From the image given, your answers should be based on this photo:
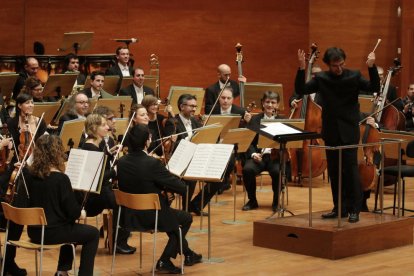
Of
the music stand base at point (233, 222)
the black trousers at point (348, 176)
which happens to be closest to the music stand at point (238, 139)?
the music stand base at point (233, 222)

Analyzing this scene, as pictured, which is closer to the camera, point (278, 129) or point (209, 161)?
point (209, 161)

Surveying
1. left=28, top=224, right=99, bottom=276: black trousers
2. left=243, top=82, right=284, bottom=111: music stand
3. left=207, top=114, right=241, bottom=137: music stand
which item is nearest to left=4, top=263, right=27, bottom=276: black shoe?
left=28, top=224, right=99, bottom=276: black trousers

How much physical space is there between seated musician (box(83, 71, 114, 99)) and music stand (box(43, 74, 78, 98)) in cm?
18

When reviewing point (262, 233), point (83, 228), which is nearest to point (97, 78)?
point (262, 233)

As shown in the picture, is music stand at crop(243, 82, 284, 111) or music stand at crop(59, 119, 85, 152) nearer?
music stand at crop(59, 119, 85, 152)

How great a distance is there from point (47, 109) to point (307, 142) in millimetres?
2854

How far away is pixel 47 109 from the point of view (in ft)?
25.1

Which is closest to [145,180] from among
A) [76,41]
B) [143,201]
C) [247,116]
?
[143,201]

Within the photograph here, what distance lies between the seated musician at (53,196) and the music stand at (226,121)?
290 cm

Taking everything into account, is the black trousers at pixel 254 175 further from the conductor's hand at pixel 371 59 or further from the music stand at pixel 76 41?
the music stand at pixel 76 41

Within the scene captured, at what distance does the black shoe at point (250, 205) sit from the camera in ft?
27.0

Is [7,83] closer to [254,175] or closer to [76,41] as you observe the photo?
[76,41]

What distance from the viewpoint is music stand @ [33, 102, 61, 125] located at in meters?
7.58

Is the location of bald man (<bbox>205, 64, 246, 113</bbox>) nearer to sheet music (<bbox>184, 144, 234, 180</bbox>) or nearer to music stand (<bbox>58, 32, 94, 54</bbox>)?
music stand (<bbox>58, 32, 94, 54</bbox>)
